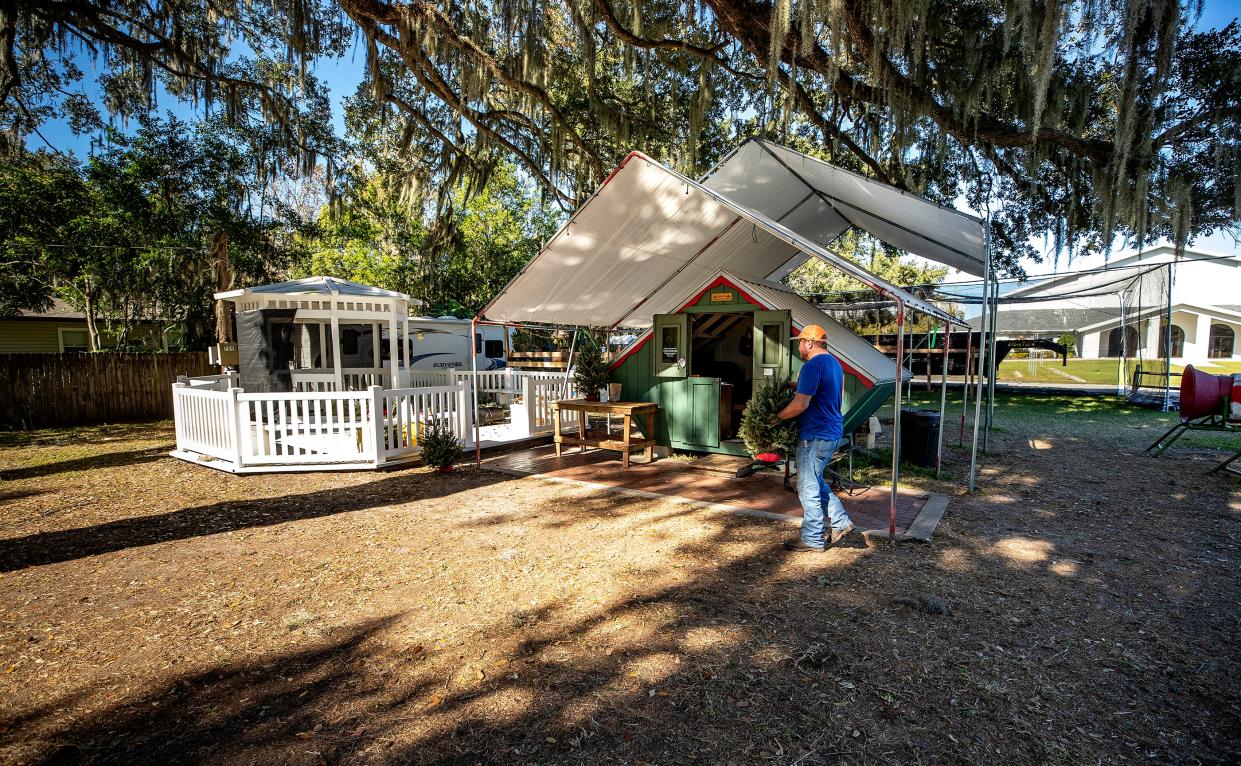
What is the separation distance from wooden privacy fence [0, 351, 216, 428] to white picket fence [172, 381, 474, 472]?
6.13 metres

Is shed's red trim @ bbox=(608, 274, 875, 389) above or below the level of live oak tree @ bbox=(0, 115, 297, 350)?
below

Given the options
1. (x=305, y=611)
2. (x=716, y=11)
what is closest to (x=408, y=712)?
(x=305, y=611)

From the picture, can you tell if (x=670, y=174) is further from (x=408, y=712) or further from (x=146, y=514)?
(x=146, y=514)

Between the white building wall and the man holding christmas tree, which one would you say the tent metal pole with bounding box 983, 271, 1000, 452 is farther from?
the white building wall

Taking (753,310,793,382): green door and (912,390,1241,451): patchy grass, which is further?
(912,390,1241,451): patchy grass

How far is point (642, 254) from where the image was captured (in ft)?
24.2

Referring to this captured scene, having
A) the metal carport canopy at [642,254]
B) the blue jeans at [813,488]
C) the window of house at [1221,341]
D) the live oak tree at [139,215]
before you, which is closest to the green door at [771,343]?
the metal carport canopy at [642,254]

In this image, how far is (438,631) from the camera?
3373 mm

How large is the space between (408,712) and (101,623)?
2463mm

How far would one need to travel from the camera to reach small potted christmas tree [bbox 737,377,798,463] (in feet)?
20.3

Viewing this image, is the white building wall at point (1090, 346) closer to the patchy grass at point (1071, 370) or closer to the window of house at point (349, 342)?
the patchy grass at point (1071, 370)

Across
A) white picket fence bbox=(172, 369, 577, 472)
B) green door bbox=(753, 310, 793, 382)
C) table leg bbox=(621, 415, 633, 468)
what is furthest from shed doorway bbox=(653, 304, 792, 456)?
white picket fence bbox=(172, 369, 577, 472)

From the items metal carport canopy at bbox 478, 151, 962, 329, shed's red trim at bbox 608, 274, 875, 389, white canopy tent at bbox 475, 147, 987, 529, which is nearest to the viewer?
metal carport canopy at bbox 478, 151, 962, 329

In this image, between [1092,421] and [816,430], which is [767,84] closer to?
→ [816,430]
